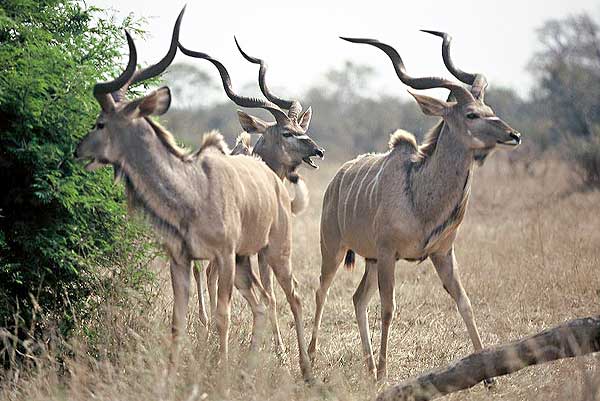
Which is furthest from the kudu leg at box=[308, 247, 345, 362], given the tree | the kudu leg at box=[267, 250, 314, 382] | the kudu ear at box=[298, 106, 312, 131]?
the tree

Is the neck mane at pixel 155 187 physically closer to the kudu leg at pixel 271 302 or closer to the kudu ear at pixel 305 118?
the kudu leg at pixel 271 302

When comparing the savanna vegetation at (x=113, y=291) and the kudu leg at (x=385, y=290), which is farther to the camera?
the kudu leg at (x=385, y=290)

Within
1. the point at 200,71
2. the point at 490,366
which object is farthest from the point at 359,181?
the point at 200,71

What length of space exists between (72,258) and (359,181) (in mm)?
1976

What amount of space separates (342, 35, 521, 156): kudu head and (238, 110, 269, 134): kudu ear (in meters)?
2.01

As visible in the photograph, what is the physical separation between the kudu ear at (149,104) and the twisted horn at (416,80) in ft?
4.65

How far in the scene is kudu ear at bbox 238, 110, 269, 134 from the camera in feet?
25.0

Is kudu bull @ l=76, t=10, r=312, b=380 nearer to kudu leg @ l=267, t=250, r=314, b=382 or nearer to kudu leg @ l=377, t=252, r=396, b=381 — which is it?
kudu leg @ l=267, t=250, r=314, b=382

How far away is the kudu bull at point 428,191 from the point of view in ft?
17.7

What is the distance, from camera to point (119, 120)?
15.6 ft

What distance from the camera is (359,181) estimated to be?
6.19m

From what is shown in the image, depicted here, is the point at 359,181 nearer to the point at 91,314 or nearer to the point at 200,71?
the point at 91,314

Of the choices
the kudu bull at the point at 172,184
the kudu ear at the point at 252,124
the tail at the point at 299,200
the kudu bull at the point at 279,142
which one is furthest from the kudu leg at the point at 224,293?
the kudu ear at the point at 252,124

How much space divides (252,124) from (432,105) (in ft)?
8.09
